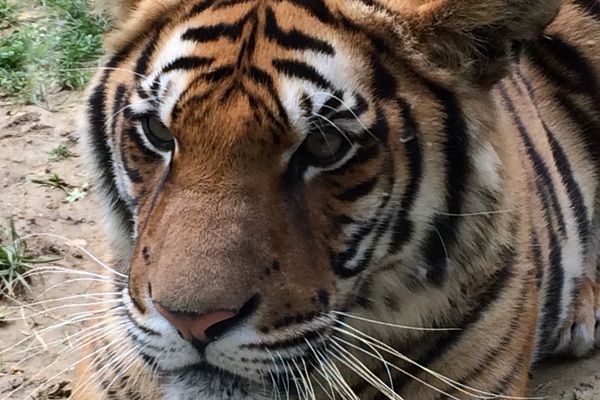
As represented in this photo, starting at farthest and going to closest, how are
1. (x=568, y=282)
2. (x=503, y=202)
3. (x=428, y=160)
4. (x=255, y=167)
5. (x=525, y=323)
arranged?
1. (x=568, y=282)
2. (x=525, y=323)
3. (x=503, y=202)
4. (x=428, y=160)
5. (x=255, y=167)

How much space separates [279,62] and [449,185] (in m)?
0.39

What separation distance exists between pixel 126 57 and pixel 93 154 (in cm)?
22

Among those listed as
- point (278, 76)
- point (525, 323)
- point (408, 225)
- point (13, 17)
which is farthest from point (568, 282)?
point (13, 17)

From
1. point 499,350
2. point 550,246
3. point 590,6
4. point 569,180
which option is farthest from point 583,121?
point 499,350

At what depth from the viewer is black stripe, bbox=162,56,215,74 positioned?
6.01 ft

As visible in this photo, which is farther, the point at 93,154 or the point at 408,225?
the point at 93,154

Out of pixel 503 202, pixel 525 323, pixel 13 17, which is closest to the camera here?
pixel 503 202

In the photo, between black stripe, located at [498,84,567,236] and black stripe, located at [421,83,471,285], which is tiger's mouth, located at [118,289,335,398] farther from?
black stripe, located at [498,84,567,236]

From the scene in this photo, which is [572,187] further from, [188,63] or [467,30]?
[188,63]

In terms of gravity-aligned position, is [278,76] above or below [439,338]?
above

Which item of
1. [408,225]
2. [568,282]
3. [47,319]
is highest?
[408,225]

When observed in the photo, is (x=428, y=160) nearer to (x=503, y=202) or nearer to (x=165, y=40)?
(x=503, y=202)

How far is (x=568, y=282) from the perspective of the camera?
109 inches

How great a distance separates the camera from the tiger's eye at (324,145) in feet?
5.87
